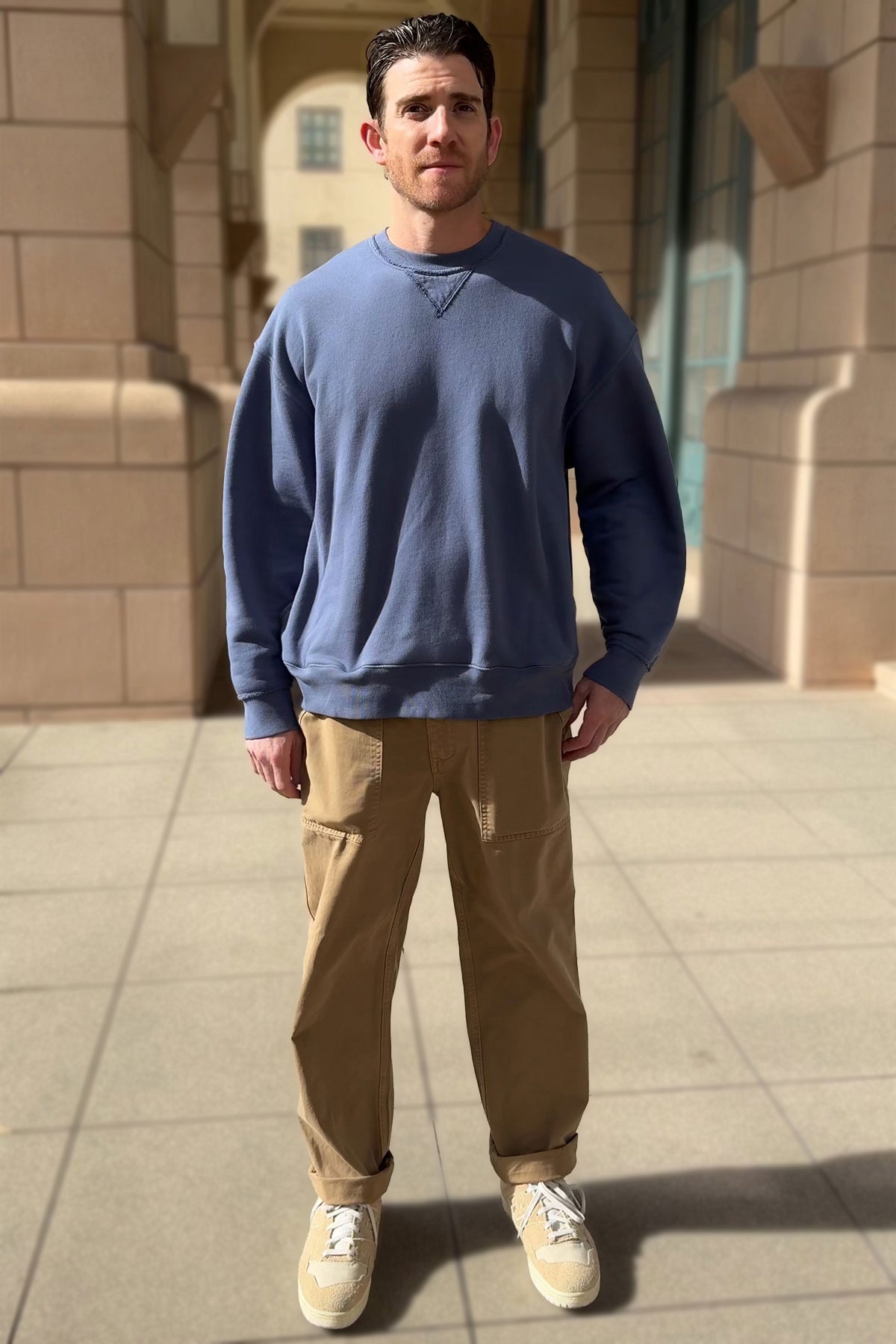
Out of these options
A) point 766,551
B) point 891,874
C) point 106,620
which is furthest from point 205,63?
point 891,874

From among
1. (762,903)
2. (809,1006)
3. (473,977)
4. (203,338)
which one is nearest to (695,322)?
(203,338)

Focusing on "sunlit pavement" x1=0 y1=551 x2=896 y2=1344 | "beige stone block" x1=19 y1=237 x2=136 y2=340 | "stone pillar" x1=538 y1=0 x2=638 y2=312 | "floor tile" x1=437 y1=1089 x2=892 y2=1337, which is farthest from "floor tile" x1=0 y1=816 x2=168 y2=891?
"stone pillar" x1=538 y1=0 x2=638 y2=312

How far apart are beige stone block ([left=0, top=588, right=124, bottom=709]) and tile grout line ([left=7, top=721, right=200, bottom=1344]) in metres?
1.51

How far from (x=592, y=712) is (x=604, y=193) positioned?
10.1 metres

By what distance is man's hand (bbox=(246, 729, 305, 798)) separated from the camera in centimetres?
215

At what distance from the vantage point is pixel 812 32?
6.48m

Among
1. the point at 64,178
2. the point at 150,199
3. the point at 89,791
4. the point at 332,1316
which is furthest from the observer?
the point at 150,199

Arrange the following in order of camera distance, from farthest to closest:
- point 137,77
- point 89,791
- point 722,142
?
1. point 722,142
2. point 137,77
3. point 89,791

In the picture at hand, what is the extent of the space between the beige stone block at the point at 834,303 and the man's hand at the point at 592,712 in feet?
15.3

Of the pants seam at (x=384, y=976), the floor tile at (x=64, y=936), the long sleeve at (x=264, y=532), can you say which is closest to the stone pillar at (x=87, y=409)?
the floor tile at (x=64, y=936)

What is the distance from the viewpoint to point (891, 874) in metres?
4.04

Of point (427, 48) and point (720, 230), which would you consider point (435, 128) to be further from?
point (720, 230)

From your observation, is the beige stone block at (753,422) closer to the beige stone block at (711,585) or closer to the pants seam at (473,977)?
the beige stone block at (711,585)

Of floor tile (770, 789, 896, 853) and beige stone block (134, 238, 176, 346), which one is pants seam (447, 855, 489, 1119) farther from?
beige stone block (134, 238, 176, 346)
